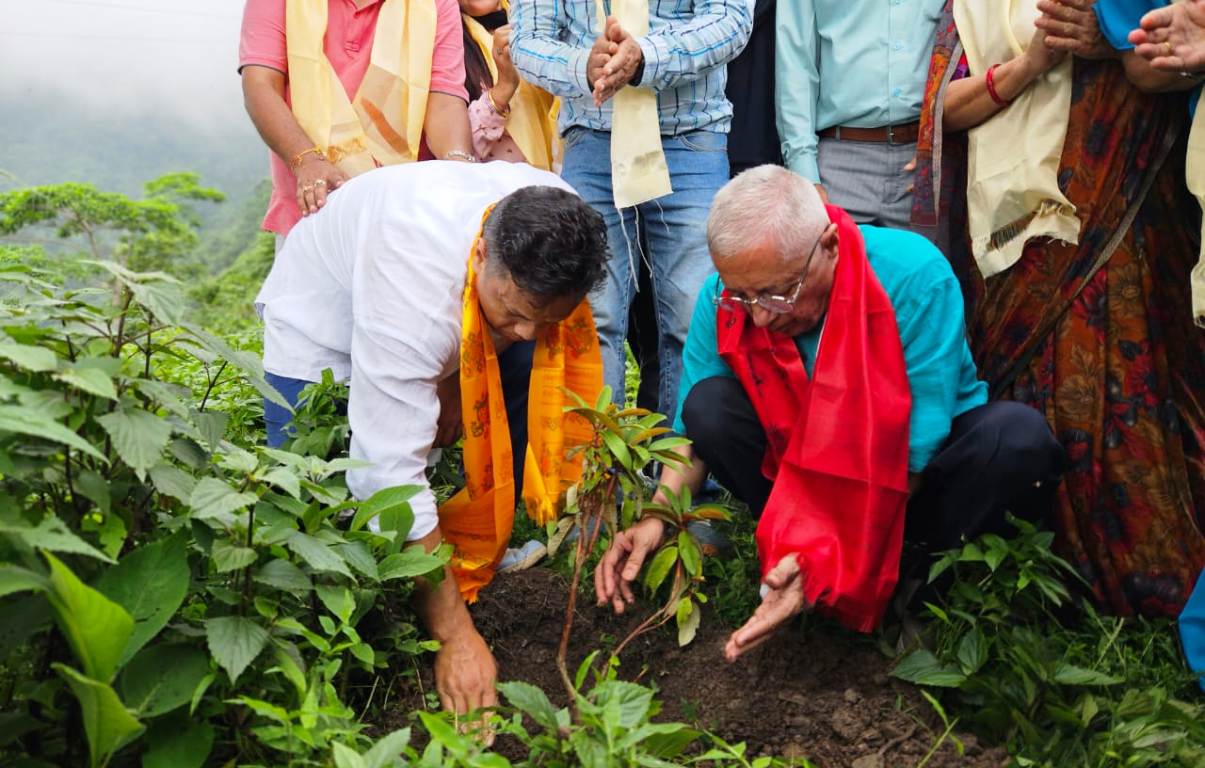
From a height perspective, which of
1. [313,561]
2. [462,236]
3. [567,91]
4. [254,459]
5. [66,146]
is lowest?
[66,146]

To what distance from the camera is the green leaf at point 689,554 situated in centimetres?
243

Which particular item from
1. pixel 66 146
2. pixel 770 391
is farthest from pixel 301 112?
pixel 66 146

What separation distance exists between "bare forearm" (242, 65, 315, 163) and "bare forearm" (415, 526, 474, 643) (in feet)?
4.55

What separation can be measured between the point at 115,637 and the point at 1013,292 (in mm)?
2192

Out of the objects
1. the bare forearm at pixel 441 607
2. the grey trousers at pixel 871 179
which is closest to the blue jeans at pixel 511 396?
the bare forearm at pixel 441 607

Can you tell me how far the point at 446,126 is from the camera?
3496mm

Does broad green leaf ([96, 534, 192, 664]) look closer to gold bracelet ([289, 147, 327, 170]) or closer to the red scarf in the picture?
the red scarf

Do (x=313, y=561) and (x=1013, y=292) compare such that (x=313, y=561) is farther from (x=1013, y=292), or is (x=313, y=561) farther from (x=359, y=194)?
(x=1013, y=292)

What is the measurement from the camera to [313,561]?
6.33ft

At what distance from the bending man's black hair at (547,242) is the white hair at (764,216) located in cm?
27

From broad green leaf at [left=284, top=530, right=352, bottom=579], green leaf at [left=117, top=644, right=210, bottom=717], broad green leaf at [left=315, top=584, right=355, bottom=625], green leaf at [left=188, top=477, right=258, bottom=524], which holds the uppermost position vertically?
green leaf at [left=188, top=477, right=258, bottom=524]

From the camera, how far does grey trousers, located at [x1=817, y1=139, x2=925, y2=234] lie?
3.03 metres

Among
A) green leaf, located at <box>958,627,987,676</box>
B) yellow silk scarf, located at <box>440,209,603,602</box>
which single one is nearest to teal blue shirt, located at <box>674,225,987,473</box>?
green leaf, located at <box>958,627,987,676</box>

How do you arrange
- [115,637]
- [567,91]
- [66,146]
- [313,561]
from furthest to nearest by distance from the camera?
[66,146] → [567,91] → [313,561] → [115,637]
